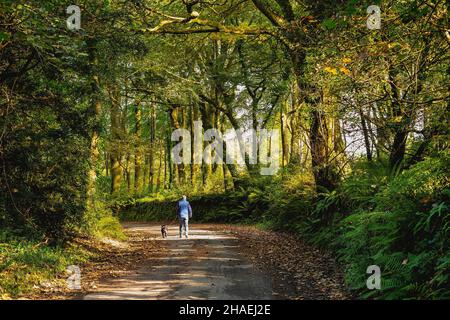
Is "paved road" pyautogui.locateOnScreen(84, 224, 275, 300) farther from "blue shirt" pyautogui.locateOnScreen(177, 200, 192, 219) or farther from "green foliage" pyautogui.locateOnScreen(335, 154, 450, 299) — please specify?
"blue shirt" pyautogui.locateOnScreen(177, 200, 192, 219)

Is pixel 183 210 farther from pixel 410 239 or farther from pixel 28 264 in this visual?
pixel 410 239

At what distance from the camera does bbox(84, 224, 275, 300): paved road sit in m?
8.31

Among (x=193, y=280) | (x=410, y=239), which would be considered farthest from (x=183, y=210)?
(x=410, y=239)

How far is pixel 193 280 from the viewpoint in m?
9.71

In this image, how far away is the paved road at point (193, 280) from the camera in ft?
27.3

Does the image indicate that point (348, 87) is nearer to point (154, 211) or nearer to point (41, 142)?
point (41, 142)

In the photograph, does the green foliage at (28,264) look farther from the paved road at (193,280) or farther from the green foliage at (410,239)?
the green foliage at (410,239)

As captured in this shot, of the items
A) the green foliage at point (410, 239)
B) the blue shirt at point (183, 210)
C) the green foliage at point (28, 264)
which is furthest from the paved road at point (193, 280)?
the blue shirt at point (183, 210)

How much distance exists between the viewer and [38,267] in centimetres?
1009

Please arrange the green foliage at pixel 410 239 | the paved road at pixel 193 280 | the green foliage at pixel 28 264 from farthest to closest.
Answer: the green foliage at pixel 28 264 < the paved road at pixel 193 280 < the green foliage at pixel 410 239

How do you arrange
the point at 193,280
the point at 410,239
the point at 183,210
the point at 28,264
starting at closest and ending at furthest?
1. the point at 410,239
2. the point at 193,280
3. the point at 28,264
4. the point at 183,210

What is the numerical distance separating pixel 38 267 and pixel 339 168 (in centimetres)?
961
